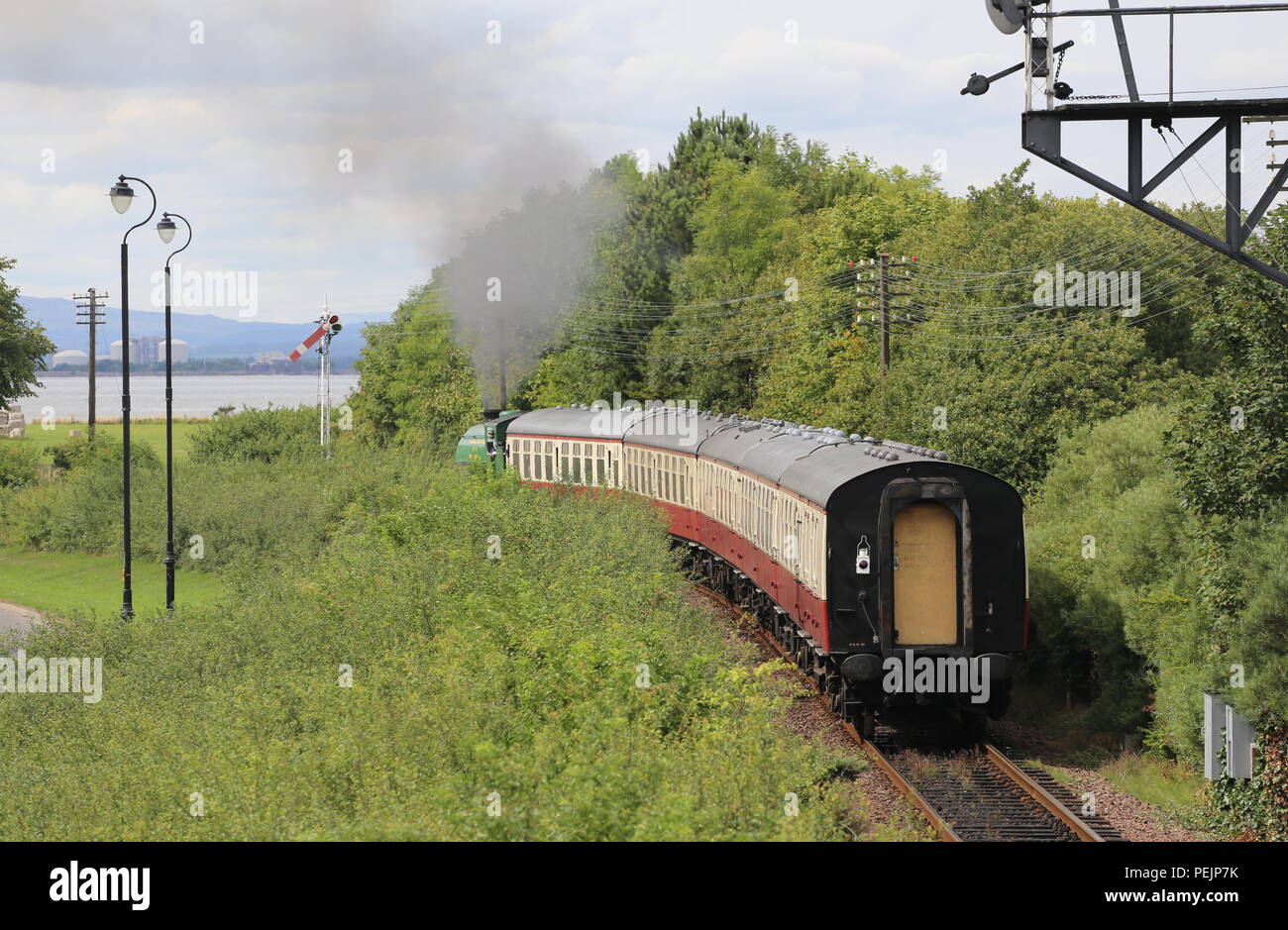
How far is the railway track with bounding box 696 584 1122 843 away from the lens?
1398 cm

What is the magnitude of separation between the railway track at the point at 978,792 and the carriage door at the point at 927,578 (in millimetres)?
1473

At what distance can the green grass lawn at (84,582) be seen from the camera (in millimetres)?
34656

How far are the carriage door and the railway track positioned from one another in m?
1.47

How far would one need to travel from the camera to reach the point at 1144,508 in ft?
65.2

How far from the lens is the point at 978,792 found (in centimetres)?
1543

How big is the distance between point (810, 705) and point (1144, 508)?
5.79 meters

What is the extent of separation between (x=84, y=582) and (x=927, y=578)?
1198 inches

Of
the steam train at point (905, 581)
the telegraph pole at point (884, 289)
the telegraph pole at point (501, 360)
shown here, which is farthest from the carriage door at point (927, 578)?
the telegraph pole at point (501, 360)
